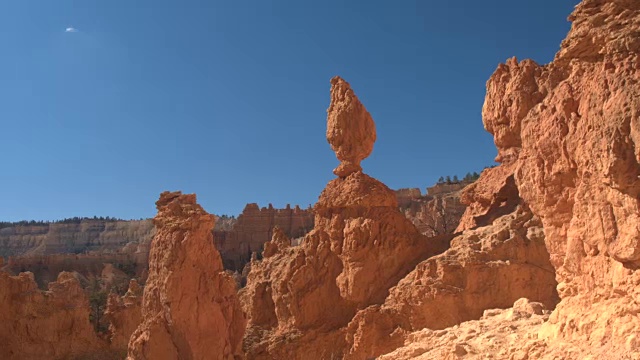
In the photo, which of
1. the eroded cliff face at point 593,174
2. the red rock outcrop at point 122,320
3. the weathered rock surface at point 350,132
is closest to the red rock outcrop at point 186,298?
the weathered rock surface at point 350,132

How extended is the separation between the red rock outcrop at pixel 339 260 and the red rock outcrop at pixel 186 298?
2.56 m

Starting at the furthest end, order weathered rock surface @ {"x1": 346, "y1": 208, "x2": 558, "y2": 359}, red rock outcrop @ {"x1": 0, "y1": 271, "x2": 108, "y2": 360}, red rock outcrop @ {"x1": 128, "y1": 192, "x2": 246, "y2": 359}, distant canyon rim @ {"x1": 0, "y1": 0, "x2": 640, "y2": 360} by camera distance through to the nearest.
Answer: red rock outcrop @ {"x1": 0, "y1": 271, "x2": 108, "y2": 360}, red rock outcrop @ {"x1": 128, "y1": 192, "x2": 246, "y2": 359}, weathered rock surface @ {"x1": 346, "y1": 208, "x2": 558, "y2": 359}, distant canyon rim @ {"x1": 0, "y1": 0, "x2": 640, "y2": 360}

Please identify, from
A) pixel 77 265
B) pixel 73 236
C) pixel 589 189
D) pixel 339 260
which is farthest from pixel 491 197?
pixel 73 236

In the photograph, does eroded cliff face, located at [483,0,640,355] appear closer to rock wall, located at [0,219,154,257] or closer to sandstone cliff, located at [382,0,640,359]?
sandstone cliff, located at [382,0,640,359]

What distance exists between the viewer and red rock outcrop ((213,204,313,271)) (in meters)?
63.5

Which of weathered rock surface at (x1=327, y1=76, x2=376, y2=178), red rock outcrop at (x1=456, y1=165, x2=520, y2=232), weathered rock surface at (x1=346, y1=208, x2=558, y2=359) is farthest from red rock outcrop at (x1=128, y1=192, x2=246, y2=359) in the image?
red rock outcrop at (x1=456, y1=165, x2=520, y2=232)

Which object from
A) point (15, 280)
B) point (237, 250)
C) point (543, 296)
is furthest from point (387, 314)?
point (237, 250)

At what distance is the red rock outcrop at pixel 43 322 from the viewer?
22531 mm

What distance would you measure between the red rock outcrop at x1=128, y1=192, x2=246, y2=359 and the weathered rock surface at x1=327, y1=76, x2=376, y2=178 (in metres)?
5.37

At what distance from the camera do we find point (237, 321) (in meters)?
16.5

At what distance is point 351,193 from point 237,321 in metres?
5.16

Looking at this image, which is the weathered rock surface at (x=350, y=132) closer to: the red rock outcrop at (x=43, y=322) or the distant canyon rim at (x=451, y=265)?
the distant canyon rim at (x=451, y=265)

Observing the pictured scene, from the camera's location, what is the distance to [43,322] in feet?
77.0

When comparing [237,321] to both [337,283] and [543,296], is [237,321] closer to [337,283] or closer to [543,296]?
[337,283]
